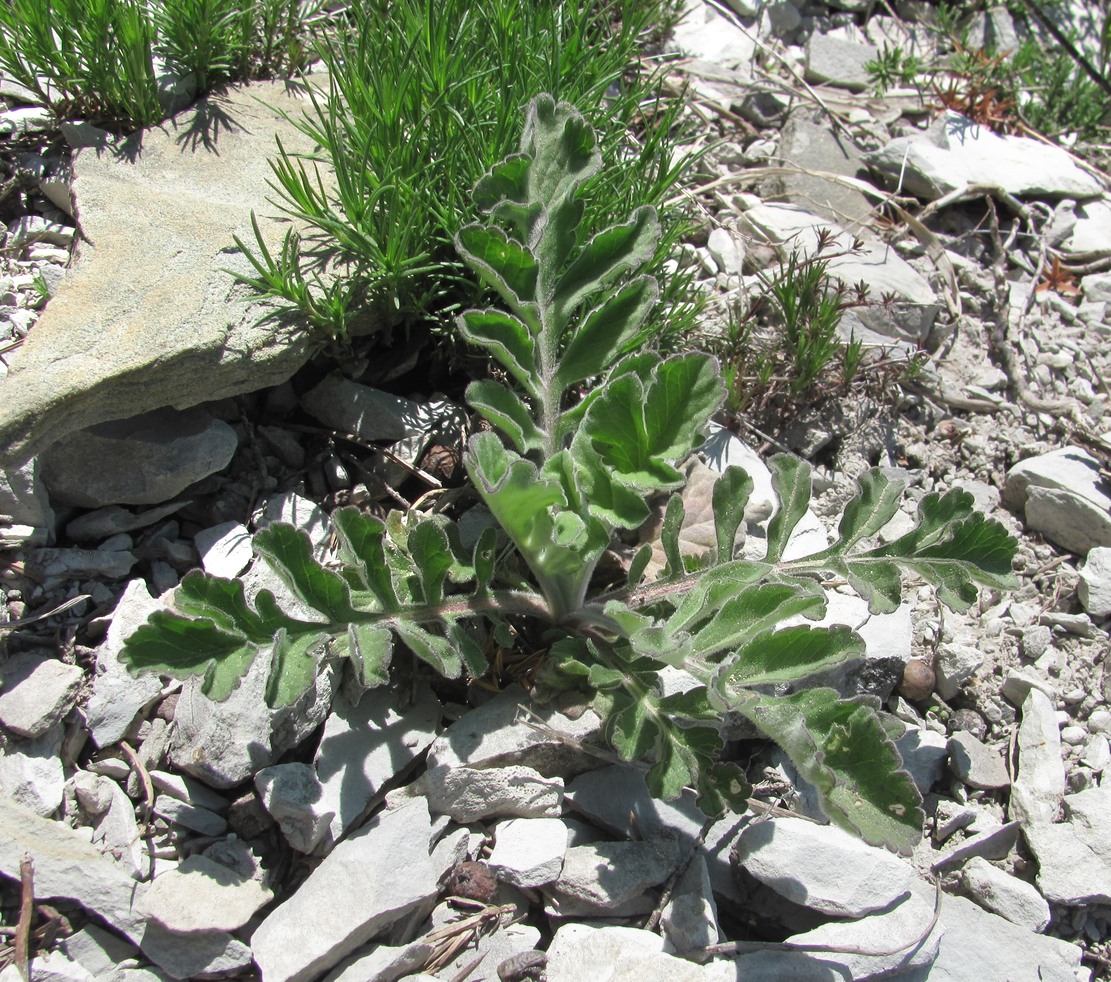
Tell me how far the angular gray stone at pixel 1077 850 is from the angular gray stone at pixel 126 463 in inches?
98.1

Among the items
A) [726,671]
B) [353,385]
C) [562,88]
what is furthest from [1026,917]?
[562,88]

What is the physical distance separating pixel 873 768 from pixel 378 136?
7.33ft

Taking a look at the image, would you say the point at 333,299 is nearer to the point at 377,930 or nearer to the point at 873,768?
the point at 377,930

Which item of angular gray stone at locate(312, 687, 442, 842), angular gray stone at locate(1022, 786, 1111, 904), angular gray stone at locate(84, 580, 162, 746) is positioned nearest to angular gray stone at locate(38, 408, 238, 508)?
angular gray stone at locate(84, 580, 162, 746)

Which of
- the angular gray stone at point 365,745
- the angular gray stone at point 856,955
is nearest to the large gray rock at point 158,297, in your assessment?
the angular gray stone at point 365,745

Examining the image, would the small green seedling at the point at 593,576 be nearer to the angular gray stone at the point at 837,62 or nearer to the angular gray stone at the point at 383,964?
the angular gray stone at the point at 383,964

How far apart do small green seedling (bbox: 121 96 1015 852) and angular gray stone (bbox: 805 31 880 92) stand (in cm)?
247

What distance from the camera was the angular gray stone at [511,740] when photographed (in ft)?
8.02

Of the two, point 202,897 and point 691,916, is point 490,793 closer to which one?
point 691,916

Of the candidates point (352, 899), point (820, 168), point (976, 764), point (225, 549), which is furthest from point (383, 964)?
point (820, 168)

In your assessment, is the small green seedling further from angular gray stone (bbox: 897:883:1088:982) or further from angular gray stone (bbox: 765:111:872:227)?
angular gray stone (bbox: 765:111:872:227)

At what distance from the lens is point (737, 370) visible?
A: 334 centimetres

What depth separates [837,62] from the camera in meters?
4.63

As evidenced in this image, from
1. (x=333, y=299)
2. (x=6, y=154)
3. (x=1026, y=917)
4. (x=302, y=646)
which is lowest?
(x=1026, y=917)
